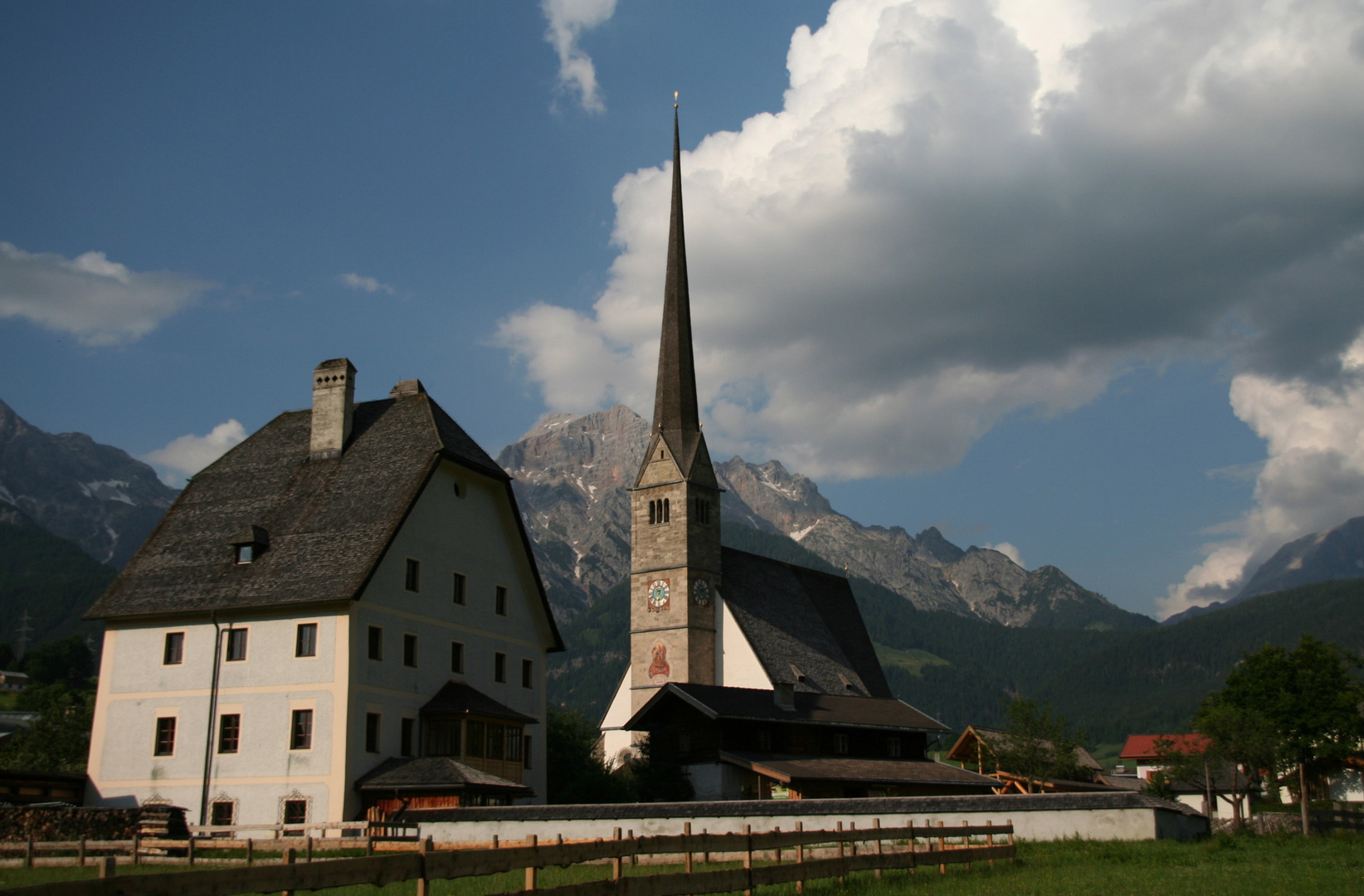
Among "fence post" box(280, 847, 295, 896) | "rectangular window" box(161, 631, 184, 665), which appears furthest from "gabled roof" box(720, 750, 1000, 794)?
"fence post" box(280, 847, 295, 896)

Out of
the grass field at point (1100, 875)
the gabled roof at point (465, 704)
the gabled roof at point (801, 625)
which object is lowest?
the grass field at point (1100, 875)

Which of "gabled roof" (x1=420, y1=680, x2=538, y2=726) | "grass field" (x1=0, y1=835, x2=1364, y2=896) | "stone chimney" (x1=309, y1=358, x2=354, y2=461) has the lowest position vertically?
"grass field" (x1=0, y1=835, x2=1364, y2=896)

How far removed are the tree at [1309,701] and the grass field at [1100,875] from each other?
5512cm

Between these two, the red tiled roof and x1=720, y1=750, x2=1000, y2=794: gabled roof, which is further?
the red tiled roof

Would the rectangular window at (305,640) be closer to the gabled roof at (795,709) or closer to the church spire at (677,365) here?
the gabled roof at (795,709)

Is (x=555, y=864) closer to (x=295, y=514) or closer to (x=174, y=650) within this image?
(x=174, y=650)

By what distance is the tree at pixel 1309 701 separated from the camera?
2985 inches

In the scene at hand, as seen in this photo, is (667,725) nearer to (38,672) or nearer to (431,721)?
(431,721)

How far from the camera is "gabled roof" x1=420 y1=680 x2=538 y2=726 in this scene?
38.2m

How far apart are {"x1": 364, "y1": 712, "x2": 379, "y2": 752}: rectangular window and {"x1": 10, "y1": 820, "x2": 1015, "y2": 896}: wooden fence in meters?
19.5

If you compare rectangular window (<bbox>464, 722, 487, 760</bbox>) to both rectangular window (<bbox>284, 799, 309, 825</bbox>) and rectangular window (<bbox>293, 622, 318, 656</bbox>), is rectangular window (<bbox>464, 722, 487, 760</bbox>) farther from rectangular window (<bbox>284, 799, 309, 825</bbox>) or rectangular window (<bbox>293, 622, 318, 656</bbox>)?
rectangular window (<bbox>293, 622, 318, 656</bbox>)

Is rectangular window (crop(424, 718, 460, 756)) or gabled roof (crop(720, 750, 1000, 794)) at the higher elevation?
rectangular window (crop(424, 718, 460, 756))

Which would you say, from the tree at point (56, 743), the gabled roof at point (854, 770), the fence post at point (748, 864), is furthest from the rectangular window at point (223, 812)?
the fence post at point (748, 864)

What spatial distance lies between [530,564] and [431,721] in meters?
9.29
